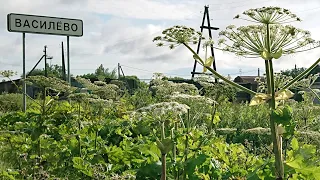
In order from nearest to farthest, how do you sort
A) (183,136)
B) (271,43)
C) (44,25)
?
(271,43) → (183,136) → (44,25)

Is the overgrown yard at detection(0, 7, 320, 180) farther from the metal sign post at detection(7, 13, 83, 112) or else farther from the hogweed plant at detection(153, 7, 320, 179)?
the metal sign post at detection(7, 13, 83, 112)

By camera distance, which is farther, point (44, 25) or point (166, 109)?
point (44, 25)

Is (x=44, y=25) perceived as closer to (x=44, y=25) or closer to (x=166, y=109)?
(x=44, y=25)

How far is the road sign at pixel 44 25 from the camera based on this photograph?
31.6 ft

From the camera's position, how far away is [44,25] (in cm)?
962

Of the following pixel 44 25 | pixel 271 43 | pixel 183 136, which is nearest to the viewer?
pixel 271 43

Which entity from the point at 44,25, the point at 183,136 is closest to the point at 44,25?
the point at 44,25

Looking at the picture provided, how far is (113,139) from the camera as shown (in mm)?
5711

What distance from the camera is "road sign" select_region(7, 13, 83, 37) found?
31.6 ft

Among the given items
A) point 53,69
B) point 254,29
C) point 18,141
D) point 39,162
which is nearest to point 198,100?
point 254,29

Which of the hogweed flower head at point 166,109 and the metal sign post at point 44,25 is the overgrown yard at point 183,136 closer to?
the hogweed flower head at point 166,109

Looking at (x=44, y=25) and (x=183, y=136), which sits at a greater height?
(x=44, y=25)

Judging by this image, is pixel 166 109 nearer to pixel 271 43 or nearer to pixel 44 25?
pixel 271 43

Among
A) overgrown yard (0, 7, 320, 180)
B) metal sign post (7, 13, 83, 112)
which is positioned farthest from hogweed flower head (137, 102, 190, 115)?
metal sign post (7, 13, 83, 112)
